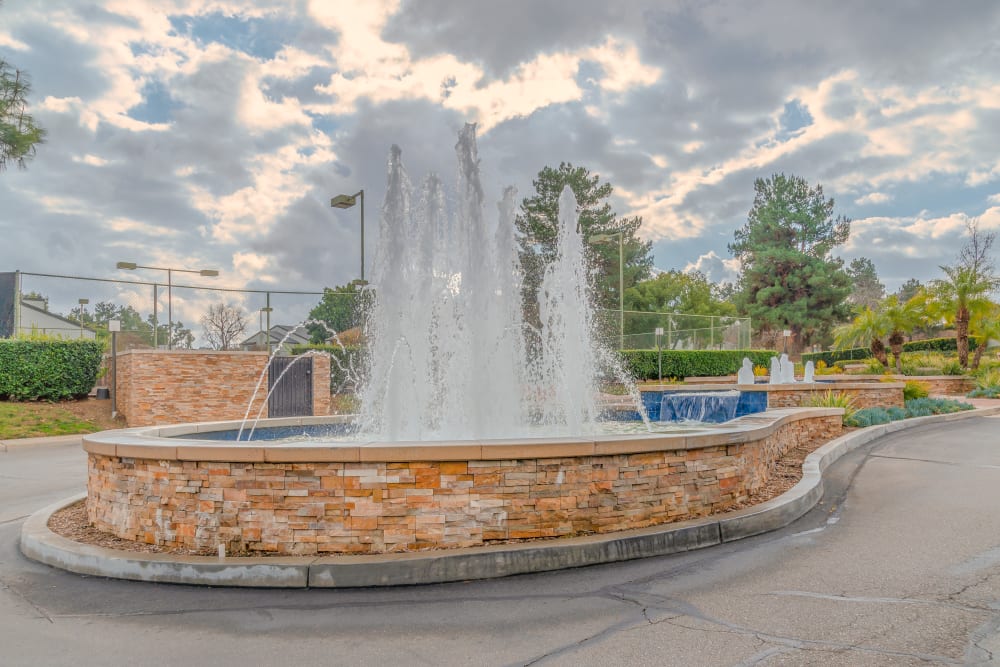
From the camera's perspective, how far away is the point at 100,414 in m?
18.8

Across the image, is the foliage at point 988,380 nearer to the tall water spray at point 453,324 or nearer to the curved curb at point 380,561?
the tall water spray at point 453,324

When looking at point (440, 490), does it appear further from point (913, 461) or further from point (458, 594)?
point (913, 461)

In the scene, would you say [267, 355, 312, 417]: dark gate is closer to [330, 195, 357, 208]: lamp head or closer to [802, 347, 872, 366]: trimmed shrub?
[330, 195, 357, 208]: lamp head

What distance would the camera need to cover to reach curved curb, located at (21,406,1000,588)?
185 inches

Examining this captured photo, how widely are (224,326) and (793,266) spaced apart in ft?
150

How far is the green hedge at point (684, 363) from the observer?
29875 mm

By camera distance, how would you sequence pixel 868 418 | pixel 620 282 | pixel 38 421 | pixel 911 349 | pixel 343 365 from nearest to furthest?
1. pixel 868 418
2. pixel 38 421
3. pixel 343 365
4. pixel 620 282
5. pixel 911 349

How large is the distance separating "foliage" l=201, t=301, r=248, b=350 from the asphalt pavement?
1579 cm

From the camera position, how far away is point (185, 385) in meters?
19.5

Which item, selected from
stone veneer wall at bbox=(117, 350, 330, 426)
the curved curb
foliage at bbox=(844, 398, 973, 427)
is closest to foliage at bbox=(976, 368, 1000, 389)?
foliage at bbox=(844, 398, 973, 427)

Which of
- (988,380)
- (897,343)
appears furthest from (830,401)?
(897,343)

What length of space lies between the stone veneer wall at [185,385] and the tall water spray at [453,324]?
10023 mm

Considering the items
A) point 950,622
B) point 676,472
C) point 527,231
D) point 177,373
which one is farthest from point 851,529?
point 527,231

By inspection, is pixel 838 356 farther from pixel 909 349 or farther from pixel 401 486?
pixel 401 486
